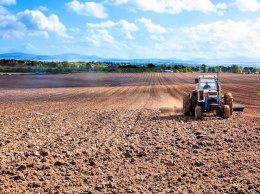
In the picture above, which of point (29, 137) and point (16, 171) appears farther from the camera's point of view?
point (29, 137)

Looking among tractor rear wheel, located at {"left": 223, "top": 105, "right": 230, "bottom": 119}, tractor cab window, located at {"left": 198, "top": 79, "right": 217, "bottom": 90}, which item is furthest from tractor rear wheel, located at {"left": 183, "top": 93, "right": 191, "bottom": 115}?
tractor rear wheel, located at {"left": 223, "top": 105, "right": 230, "bottom": 119}

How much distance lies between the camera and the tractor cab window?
18.2 m

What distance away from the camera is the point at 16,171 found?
9.76 m

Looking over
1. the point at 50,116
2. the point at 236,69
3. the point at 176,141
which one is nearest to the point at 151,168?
the point at 176,141

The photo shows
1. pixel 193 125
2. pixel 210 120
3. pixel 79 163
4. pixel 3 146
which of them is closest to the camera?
pixel 79 163

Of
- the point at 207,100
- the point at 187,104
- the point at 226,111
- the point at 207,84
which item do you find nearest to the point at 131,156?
the point at 207,100

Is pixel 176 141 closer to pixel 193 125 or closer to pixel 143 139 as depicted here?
pixel 143 139

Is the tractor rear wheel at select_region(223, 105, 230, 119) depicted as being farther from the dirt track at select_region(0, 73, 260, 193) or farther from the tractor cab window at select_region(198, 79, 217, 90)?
the tractor cab window at select_region(198, 79, 217, 90)

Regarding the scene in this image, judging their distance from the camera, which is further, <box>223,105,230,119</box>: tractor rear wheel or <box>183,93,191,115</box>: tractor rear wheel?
<box>183,93,191,115</box>: tractor rear wheel

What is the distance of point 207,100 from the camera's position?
17.9 m

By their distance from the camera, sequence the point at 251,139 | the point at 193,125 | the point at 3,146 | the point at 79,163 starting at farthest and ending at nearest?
1. the point at 193,125
2. the point at 251,139
3. the point at 3,146
4. the point at 79,163

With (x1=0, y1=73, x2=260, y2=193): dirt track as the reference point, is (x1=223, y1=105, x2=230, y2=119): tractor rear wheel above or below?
above

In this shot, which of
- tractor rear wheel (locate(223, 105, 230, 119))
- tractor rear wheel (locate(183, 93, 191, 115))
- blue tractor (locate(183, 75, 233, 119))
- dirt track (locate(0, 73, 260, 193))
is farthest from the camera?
tractor rear wheel (locate(183, 93, 191, 115))

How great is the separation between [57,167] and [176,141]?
4347 mm
